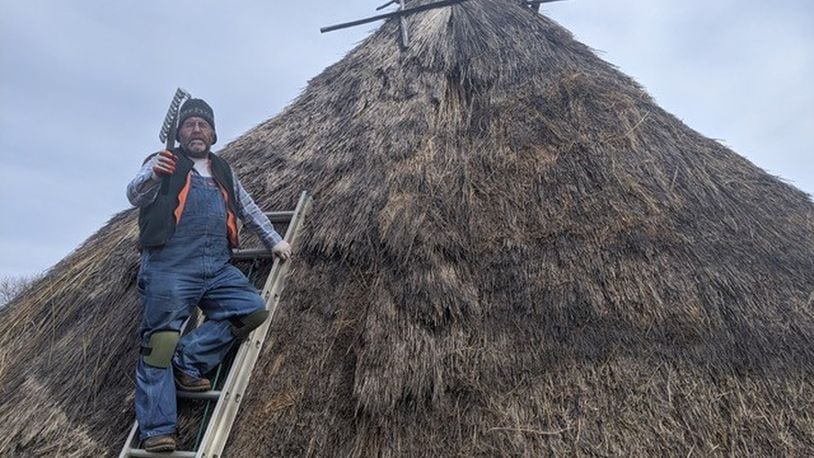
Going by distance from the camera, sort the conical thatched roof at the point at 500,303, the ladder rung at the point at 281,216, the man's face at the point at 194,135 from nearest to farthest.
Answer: the conical thatched roof at the point at 500,303 < the man's face at the point at 194,135 < the ladder rung at the point at 281,216

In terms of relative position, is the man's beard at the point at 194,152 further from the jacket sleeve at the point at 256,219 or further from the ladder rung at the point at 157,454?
the ladder rung at the point at 157,454

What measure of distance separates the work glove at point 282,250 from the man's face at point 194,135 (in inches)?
26.6

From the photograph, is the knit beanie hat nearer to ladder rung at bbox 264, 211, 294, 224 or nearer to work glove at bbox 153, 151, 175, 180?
work glove at bbox 153, 151, 175, 180

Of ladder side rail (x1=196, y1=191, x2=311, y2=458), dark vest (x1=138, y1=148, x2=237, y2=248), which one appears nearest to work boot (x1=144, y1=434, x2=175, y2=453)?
ladder side rail (x1=196, y1=191, x2=311, y2=458)

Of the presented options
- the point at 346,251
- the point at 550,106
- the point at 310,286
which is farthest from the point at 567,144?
the point at 310,286

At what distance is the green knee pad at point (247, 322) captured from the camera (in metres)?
2.78

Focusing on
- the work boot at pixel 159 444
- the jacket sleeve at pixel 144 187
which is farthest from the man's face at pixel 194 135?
the work boot at pixel 159 444

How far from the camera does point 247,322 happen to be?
2779 millimetres

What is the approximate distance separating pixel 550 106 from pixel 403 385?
8.25ft

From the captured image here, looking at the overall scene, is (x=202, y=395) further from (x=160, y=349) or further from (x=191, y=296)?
(x=191, y=296)

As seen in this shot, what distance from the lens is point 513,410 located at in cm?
259

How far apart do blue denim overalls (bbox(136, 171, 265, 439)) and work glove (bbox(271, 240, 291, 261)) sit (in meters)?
0.24

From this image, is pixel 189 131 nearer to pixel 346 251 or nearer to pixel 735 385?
pixel 346 251

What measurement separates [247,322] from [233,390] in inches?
13.4
